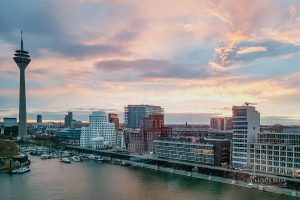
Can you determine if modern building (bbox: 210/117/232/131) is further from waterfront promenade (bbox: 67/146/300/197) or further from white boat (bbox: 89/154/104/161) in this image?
waterfront promenade (bbox: 67/146/300/197)

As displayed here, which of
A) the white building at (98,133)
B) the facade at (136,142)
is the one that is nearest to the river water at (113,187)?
the facade at (136,142)

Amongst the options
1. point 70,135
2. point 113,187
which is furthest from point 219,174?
point 70,135

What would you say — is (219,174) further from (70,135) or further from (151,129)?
(70,135)

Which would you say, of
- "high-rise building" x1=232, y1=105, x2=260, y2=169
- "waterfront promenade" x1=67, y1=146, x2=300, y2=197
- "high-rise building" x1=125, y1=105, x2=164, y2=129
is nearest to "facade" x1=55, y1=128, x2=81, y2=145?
"high-rise building" x1=125, y1=105, x2=164, y2=129

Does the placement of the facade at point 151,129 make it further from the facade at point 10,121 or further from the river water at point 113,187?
the facade at point 10,121

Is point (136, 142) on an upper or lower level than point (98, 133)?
lower
